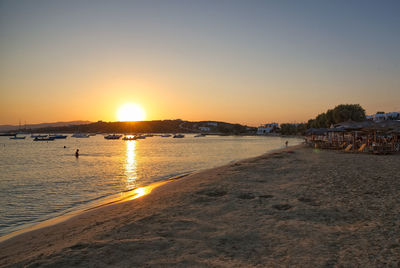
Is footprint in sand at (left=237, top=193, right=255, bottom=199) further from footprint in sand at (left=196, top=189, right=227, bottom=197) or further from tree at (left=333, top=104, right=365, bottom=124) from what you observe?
tree at (left=333, top=104, right=365, bottom=124)

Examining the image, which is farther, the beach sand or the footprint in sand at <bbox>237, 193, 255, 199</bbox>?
the footprint in sand at <bbox>237, 193, 255, 199</bbox>

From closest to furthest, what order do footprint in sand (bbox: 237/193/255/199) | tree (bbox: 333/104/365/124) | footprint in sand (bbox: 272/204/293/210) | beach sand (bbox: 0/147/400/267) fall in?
beach sand (bbox: 0/147/400/267) → footprint in sand (bbox: 272/204/293/210) → footprint in sand (bbox: 237/193/255/199) → tree (bbox: 333/104/365/124)

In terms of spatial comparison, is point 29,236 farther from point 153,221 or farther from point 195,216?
point 195,216

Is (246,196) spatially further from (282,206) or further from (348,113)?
(348,113)

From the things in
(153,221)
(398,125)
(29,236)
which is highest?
(398,125)

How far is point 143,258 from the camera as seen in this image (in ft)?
15.3

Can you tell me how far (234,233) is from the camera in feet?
18.6

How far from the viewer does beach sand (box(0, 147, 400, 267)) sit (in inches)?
177

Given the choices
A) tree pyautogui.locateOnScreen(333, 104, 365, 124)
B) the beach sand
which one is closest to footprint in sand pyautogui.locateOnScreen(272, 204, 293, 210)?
the beach sand

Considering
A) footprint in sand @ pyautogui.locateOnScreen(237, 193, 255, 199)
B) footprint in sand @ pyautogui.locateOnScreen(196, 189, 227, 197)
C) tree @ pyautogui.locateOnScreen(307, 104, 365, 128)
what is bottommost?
footprint in sand @ pyautogui.locateOnScreen(196, 189, 227, 197)

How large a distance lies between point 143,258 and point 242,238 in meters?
2.06

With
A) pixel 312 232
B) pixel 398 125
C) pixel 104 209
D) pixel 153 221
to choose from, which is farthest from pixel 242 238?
pixel 398 125

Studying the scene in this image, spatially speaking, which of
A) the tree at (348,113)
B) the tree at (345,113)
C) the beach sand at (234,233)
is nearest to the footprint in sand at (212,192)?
the beach sand at (234,233)

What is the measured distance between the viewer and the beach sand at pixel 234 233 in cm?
450
